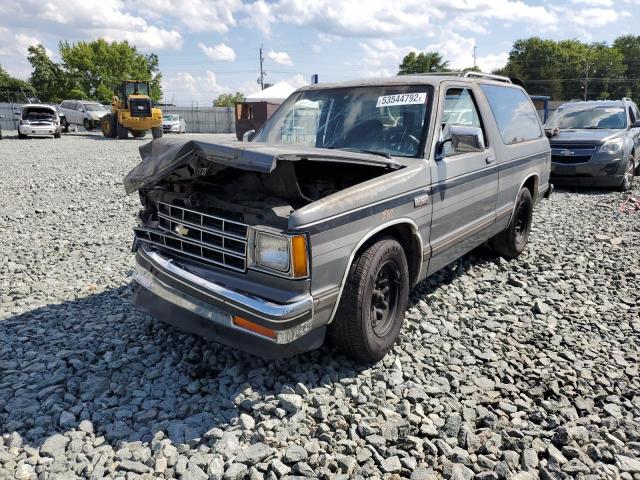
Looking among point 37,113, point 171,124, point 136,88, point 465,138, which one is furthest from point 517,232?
point 171,124

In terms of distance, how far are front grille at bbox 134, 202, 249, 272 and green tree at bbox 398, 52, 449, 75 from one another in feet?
257

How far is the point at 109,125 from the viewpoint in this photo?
27.1 metres

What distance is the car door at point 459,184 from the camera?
410cm

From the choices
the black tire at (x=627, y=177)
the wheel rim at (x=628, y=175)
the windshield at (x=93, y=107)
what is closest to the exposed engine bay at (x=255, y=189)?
the black tire at (x=627, y=177)

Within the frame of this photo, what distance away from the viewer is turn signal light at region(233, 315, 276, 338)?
9.42 ft

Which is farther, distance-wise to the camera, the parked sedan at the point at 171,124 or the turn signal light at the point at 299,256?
the parked sedan at the point at 171,124

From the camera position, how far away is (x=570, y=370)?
3.56 meters

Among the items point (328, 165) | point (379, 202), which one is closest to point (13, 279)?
point (328, 165)

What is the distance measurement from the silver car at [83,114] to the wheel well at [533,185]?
31155mm

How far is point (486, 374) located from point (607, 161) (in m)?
8.69

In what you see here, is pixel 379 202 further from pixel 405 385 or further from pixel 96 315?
pixel 96 315

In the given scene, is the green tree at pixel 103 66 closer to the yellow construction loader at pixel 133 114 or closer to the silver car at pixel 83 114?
the silver car at pixel 83 114

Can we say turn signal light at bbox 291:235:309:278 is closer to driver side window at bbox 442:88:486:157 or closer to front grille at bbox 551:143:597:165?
driver side window at bbox 442:88:486:157

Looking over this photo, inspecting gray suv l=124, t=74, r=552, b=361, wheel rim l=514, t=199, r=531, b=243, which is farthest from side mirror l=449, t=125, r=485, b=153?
wheel rim l=514, t=199, r=531, b=243
